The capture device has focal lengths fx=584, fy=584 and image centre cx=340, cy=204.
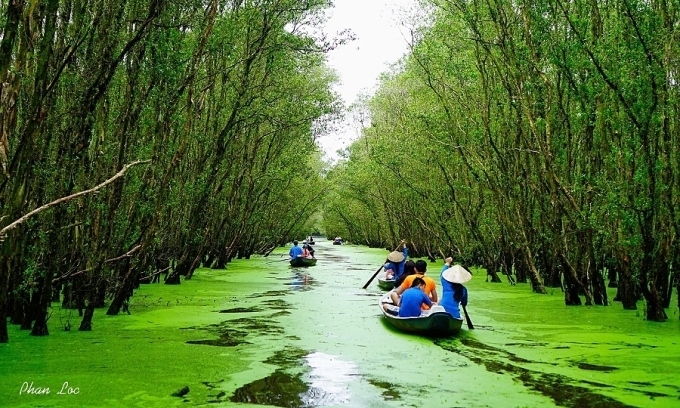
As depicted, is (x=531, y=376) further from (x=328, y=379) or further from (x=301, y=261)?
(x=301, y=261)

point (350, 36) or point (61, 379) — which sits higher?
point (350, 36)

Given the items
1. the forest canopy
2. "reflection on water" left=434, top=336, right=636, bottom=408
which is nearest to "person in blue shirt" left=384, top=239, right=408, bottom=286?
the forest canopy

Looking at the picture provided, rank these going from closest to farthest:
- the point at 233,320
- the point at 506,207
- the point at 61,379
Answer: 1. the point at 61,379
2. the point at 233,320
3. the point at 506,207

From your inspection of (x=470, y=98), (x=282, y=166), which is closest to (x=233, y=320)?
(x=470, y=98)

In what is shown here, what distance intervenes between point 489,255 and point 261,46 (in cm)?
975

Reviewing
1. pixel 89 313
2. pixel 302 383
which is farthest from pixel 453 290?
pixel 89 313

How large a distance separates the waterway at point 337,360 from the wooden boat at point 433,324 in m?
0.20

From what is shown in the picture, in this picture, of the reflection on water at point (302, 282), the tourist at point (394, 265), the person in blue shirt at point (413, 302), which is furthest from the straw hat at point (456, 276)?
the reflection on water at point (302, 282)

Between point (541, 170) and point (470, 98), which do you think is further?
point (470, 98)

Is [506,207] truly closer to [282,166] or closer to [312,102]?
[312,102]

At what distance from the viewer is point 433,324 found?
29.2 feet

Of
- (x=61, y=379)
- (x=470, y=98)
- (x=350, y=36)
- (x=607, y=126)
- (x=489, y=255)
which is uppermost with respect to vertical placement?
(x=350, y=36)

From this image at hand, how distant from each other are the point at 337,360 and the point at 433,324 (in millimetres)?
2125

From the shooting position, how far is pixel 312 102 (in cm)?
2272
